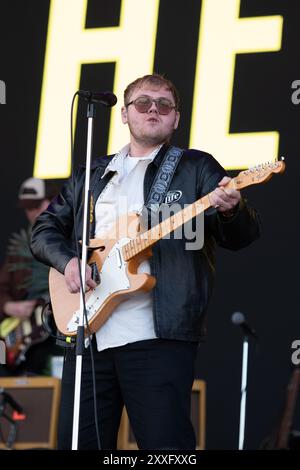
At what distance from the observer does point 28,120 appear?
7766mm

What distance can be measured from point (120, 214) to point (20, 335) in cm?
334

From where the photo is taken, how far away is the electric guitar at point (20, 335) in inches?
287

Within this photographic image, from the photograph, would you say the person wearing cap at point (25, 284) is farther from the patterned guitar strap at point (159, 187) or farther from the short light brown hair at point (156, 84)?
the patterned guitar strap at point (159, 187)

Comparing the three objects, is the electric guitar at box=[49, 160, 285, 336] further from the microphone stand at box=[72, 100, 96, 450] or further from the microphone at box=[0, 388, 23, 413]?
the microphone at box=[0, 388, 23, 413]

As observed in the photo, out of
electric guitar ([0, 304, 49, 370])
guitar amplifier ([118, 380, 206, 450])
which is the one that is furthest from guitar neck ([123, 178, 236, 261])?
electric guitar ([0, 304, 49, 370])

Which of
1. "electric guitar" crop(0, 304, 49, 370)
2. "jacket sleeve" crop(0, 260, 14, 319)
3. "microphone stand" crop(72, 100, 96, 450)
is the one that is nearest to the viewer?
"microphone stand" crop(72, 100, 96, 450)

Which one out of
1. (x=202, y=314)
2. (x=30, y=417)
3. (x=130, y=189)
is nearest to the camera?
(x=202, y=314)

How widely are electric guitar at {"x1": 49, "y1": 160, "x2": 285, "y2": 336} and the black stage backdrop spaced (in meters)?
3.11

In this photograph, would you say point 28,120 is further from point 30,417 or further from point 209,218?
point 209,218

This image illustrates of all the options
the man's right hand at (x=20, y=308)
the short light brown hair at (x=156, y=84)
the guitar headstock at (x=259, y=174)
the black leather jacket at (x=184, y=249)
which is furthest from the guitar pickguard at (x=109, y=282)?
the man's right hand at (x=20, y=308)

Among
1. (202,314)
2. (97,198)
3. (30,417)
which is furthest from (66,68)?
(202,314)

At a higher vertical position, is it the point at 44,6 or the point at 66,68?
the point at 44,6

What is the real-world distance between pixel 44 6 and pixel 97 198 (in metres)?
3.85

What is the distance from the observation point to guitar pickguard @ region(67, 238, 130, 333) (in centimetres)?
404
